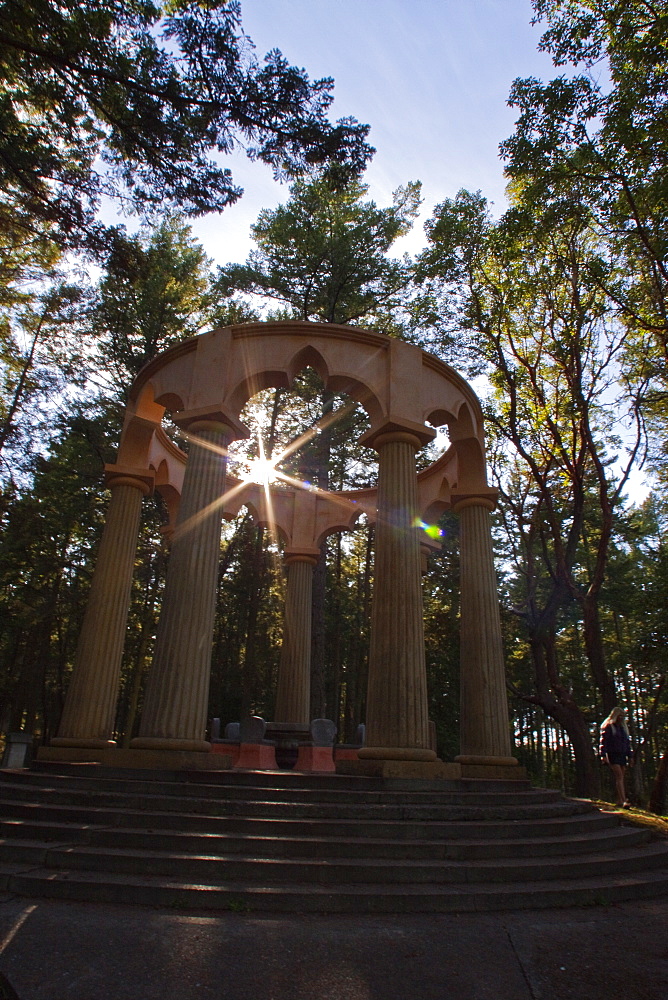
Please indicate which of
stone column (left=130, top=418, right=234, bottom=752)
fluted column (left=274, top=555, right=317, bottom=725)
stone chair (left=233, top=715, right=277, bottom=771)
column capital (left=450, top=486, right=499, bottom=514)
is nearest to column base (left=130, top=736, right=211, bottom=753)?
stone column (left=130, top=418, right=234, bottom=752)

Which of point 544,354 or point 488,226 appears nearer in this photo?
point 544,354

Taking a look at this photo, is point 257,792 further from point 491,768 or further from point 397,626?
point 491,768

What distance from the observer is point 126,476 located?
13.3 m

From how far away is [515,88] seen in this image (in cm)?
1453

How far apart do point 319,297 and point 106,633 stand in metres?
15.6

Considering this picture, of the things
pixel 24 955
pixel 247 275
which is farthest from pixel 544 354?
pixel 24 955

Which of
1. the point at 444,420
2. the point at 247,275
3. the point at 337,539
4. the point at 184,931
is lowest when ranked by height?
the point at 184,931

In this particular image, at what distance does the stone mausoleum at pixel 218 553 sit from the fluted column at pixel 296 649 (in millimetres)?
5208

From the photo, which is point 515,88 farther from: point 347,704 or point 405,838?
point 347,704

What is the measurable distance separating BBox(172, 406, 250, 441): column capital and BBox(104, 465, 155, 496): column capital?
3153 millimetres

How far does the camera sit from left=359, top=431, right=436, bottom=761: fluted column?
346 inches

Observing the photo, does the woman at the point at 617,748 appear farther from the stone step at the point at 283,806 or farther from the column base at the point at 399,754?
the column base at the point at 399,754

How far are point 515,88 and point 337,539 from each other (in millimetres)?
23224

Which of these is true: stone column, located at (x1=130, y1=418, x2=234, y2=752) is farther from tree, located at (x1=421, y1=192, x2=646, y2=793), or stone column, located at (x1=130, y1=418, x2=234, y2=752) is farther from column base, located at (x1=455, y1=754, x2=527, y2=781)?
tree, located at (x1=421, y1=192, x2=646, y2=793)
